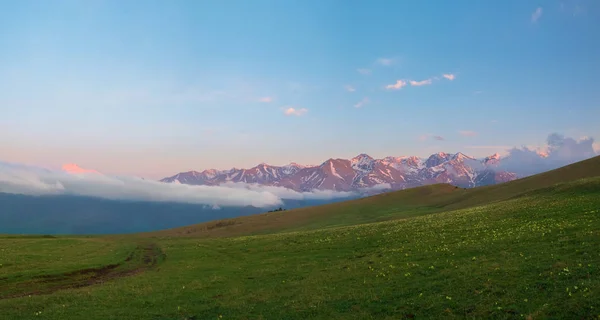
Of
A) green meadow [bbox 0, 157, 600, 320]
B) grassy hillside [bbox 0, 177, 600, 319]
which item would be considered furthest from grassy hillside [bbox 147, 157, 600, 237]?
grassy hillside [bbox 0, 177, 600, 319]

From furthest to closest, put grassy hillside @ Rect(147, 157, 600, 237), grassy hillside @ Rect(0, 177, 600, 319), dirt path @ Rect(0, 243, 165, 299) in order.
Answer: grassy hillside @ Rect(147, 157, 600, 237) → dirt path @ Rect(0, 243, 165, 299) → grassy hillside @ Rect(0, 177, 600, 319)

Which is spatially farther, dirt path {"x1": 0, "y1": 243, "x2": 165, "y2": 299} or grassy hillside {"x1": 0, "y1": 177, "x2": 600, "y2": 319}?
dirt path {"x1": 0, "y1": 243, "x2": 165, "y2": 299}

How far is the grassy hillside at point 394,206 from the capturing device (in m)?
108

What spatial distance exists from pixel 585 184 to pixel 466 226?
32.7m

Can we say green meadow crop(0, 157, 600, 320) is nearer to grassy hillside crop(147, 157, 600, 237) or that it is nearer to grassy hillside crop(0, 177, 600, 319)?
grassy hillside crop(0, 177, 600, 319)

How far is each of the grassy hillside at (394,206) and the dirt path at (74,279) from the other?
190ft

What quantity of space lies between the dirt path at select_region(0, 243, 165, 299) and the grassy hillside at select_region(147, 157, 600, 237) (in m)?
Result: 58.0

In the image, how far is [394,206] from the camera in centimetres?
14200

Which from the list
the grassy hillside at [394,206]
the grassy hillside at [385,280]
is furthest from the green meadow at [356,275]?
the grassy hillside at [394,206]

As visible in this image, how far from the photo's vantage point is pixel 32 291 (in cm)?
3694

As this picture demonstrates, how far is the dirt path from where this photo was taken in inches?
1454

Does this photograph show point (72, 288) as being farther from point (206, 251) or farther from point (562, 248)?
point (562, 248)

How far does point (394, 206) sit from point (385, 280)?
381 ft

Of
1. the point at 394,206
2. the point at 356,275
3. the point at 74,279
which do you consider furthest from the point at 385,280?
the point at 394,206
